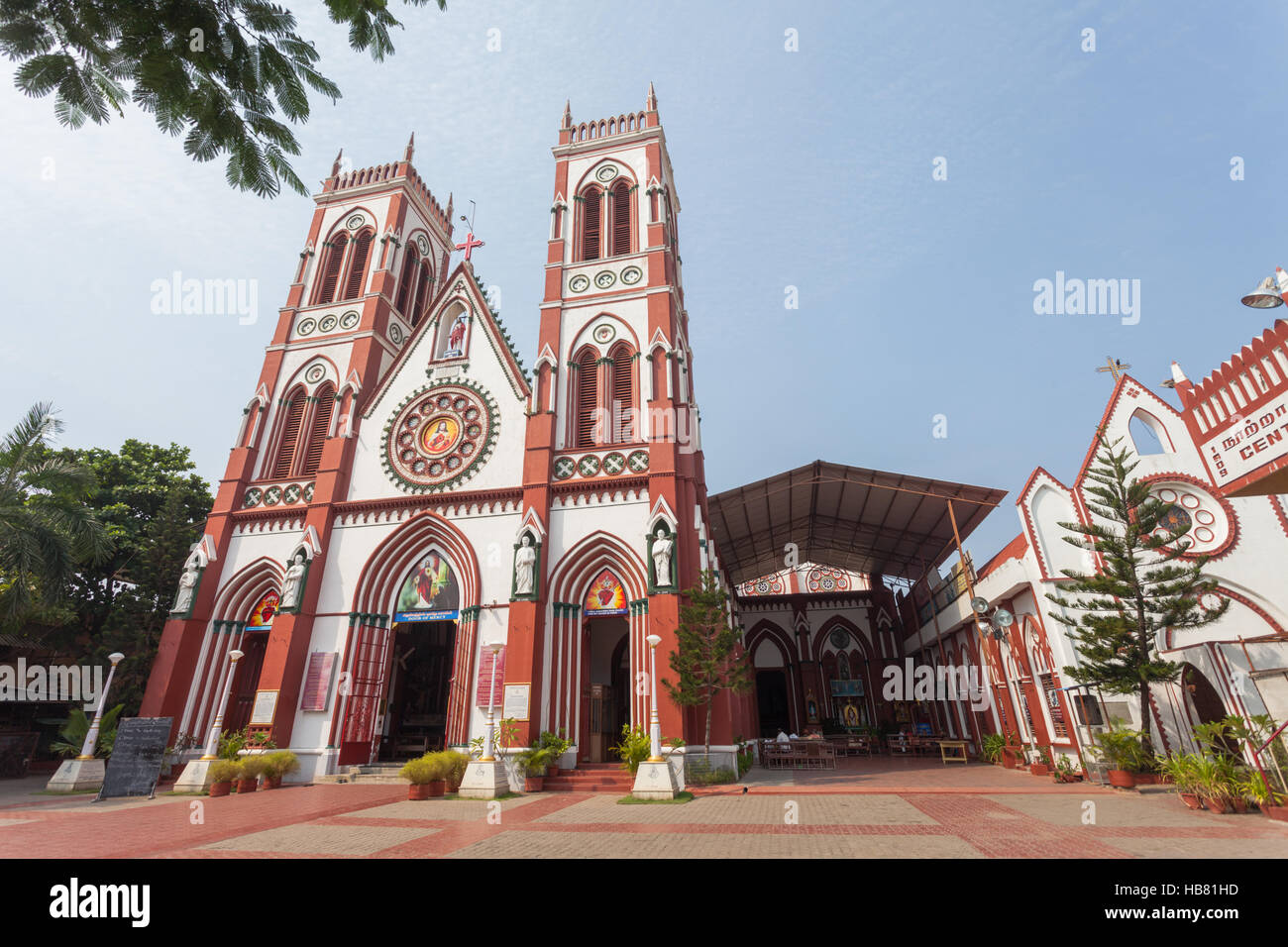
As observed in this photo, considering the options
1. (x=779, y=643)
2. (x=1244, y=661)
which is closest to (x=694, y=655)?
(x=1244, y=661)

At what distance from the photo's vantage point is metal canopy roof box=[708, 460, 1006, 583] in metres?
22.9

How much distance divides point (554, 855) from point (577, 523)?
12152mm

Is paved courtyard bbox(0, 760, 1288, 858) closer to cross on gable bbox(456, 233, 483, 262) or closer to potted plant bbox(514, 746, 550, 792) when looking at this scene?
potted plant bbox(514, 746, 550, 792)

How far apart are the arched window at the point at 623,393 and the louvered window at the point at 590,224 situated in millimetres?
4502

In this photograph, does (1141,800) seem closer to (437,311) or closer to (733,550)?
(733,550)

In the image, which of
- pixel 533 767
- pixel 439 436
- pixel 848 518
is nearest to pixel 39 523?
pixel 439 436

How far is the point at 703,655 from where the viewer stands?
48.4 ft

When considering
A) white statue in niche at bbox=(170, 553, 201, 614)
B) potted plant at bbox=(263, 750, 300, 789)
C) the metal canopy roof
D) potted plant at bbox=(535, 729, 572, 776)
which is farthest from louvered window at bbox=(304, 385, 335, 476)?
the metal canopy roof

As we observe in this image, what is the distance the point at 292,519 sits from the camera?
814 inches

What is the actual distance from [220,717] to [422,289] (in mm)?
18918

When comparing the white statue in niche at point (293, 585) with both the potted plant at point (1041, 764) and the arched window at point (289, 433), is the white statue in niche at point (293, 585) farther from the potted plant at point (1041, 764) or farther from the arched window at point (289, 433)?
the potted plant at point (1041, 764)

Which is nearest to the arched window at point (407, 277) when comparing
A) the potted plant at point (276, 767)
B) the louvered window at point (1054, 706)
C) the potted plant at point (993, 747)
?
the potted plant at point (276, 767)

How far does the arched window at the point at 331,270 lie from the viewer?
2555cm

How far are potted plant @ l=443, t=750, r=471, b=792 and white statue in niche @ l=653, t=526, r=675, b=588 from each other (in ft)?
19.9
